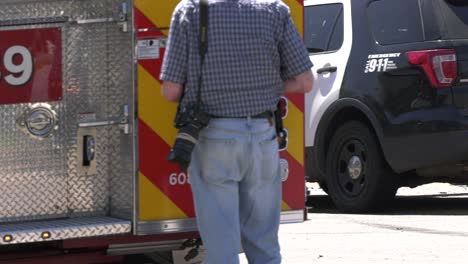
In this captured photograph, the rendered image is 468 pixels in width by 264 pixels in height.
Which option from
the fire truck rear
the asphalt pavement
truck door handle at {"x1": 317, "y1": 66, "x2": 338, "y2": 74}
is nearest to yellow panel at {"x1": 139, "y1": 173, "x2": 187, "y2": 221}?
the fire truck rear

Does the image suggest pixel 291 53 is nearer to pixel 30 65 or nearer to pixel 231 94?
pixel 231 94

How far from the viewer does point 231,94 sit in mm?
4934

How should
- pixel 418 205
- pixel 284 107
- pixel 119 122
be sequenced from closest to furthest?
pixel 119 122, pixel 284 107, pixel 418 205

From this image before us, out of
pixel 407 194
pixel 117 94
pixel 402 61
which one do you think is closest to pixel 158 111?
pixel 117 94

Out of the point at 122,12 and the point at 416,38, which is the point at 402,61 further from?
the point at 122,12

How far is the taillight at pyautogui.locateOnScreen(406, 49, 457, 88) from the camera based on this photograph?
30.2ft

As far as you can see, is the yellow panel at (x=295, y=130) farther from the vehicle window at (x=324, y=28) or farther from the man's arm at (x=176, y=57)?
the vehicle window at (x=324, y=28)

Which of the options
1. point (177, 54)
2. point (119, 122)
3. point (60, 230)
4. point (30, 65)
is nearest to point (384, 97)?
point (119, 122)

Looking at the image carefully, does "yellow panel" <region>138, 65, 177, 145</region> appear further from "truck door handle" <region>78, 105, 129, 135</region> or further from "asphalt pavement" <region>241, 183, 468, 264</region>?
"asphalt pavement" <region>241, 183, 468, 264</region>

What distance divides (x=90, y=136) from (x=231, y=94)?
1050 mm

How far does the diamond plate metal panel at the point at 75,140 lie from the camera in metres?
5.58

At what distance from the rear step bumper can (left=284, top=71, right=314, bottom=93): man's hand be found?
1.05 meters

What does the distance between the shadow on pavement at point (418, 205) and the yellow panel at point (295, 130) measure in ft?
13.8

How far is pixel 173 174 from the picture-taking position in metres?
5.53
